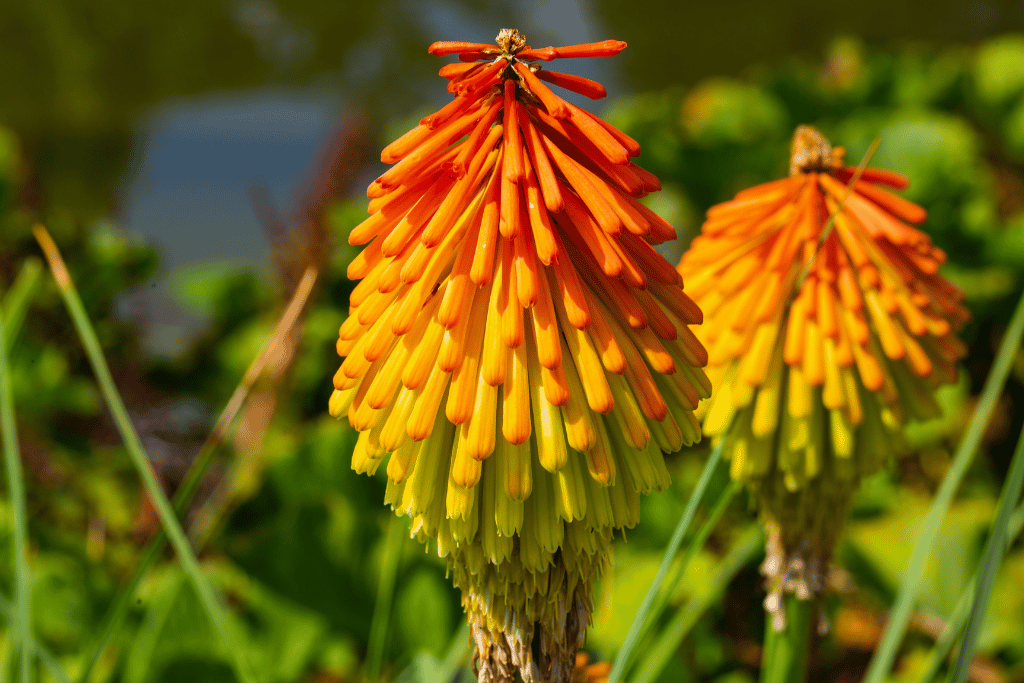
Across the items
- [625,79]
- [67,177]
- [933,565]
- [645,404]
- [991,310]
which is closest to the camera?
[645,404]

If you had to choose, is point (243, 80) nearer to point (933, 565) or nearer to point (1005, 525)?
point (933, 565)

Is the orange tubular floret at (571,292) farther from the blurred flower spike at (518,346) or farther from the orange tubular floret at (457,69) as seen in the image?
the orange tubular floret at (457,69)

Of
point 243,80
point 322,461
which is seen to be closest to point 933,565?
point 322,461

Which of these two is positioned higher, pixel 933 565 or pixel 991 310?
pixel 991 310

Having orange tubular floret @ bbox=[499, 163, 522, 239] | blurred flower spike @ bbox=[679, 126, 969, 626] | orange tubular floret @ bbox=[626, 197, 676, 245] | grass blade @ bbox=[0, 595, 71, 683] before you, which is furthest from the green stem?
grass blade @ bbox=[0, 595, 71, 683]

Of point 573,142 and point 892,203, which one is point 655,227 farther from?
point 892,203

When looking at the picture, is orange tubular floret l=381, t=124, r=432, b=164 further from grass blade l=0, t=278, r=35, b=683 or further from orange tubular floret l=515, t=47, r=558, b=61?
grass blade l=0, t=278, r=35, b=683

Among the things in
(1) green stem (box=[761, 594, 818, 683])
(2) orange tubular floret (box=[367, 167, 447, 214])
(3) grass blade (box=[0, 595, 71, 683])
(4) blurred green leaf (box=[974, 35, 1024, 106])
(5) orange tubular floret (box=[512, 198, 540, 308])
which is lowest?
(1) green stem (box=[761, 594, 818, 683])

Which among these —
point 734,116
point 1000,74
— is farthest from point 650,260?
point 1000,74
